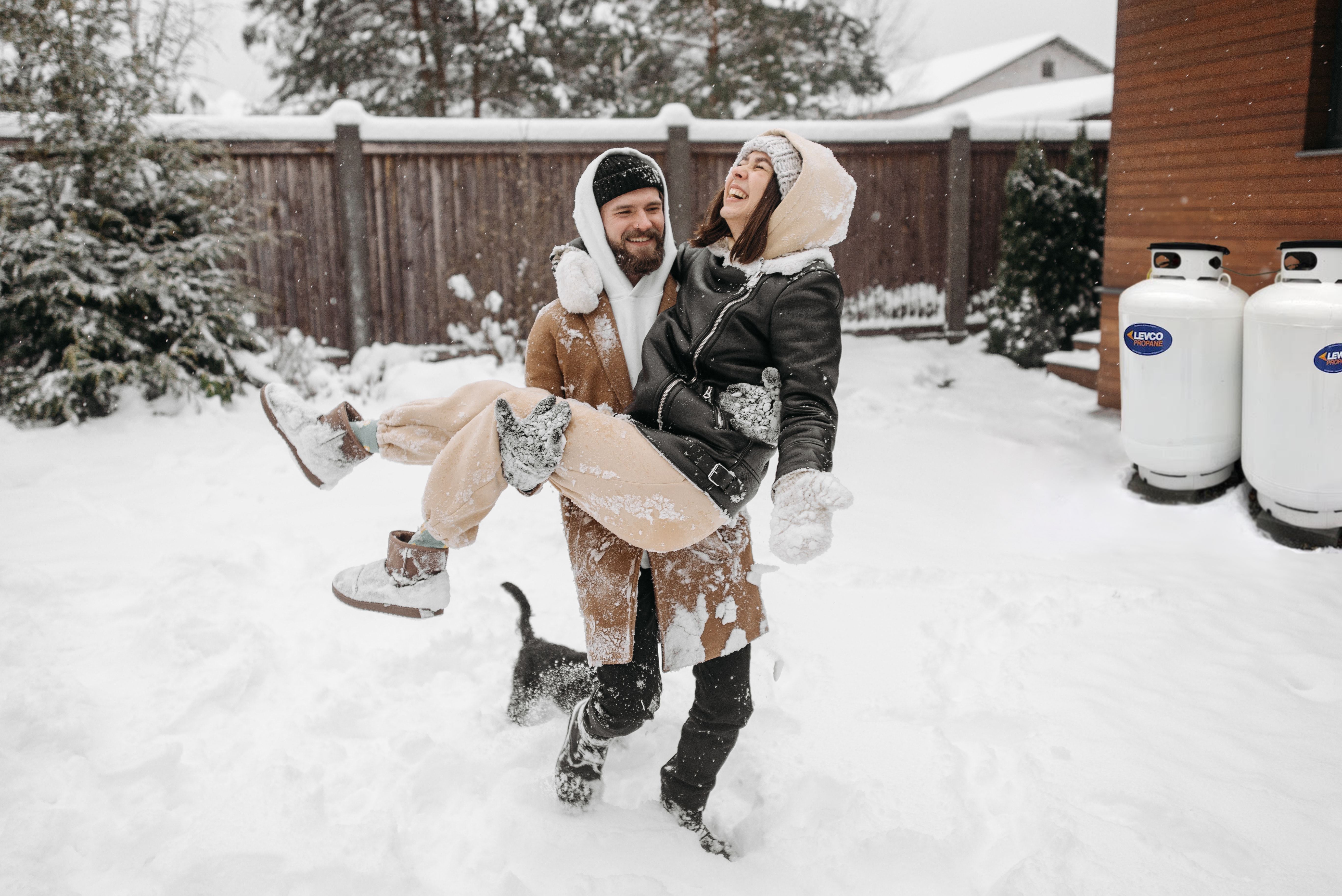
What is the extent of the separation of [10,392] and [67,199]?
1364mm

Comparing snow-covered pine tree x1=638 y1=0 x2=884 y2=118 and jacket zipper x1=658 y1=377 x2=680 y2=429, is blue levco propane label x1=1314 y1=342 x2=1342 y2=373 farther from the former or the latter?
snow-covered pine tree x1=638 y1=0 x2=884 y2=118

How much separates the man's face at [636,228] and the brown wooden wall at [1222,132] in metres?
4.54

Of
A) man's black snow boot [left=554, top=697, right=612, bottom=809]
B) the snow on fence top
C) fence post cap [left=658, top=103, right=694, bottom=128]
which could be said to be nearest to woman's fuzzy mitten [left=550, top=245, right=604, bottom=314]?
man's black snow boot [left=554, top=697, right=612, bottom=809]

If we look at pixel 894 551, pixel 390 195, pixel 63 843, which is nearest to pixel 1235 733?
pixel 894 551

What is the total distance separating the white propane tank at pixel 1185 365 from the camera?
4.43m

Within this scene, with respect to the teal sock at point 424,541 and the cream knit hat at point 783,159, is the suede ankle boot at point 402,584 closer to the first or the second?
the teal sock at point 424,541

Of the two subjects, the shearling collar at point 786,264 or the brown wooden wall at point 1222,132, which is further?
the brown wooden wall at point 1222,132

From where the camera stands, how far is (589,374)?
224cm

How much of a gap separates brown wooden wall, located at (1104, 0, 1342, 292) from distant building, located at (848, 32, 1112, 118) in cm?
2330

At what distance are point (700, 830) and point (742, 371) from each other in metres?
1.29

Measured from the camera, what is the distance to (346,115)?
785 centimetres

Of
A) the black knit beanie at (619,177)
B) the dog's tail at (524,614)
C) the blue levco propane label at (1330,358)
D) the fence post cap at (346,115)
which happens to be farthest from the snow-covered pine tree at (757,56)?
the black knit beanie at (619,177)

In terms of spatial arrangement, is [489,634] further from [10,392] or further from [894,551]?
[10,392]

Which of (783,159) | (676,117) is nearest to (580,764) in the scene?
(783,159)
